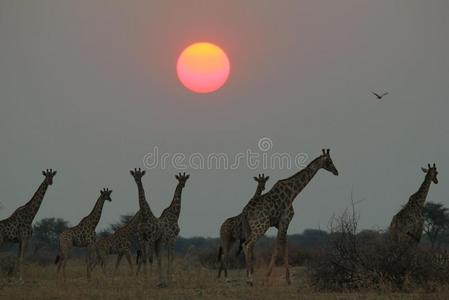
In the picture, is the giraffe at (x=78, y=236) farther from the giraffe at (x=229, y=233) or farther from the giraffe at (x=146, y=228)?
the giraffe at (x=229, y=233)

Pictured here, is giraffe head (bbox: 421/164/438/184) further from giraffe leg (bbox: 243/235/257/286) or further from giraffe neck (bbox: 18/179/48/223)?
giraffe neck (bbox: 18/179/48/223)

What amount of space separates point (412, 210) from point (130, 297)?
22.8 feet

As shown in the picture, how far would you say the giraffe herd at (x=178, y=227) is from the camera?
16734 millimetres

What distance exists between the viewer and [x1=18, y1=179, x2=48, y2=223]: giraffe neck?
64.7ft

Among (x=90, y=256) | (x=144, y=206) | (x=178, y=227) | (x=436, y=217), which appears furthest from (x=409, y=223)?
(x=436, y=217)

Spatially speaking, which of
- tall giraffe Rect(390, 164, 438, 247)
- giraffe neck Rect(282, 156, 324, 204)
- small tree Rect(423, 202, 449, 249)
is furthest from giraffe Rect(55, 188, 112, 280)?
small tree Rect(423, 202, 449, 249)

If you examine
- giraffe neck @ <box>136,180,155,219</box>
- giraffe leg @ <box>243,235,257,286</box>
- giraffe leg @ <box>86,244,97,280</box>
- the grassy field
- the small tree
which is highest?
the small tree

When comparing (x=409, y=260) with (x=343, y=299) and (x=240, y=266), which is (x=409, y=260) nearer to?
(x=343, y=299)

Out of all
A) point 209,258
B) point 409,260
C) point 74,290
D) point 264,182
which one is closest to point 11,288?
point 74,290

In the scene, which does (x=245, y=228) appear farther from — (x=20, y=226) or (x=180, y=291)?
(x=20, y=226)

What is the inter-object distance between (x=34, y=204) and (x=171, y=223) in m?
3.92

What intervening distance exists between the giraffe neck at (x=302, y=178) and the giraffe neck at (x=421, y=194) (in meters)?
2.21

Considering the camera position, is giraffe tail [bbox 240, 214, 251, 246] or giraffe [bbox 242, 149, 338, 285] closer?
giraffe [bbox 242, 149, 338, 285]

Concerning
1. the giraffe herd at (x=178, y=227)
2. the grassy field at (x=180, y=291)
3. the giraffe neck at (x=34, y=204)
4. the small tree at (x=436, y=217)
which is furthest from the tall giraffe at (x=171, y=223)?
the small tree at (x=436, y=217)
